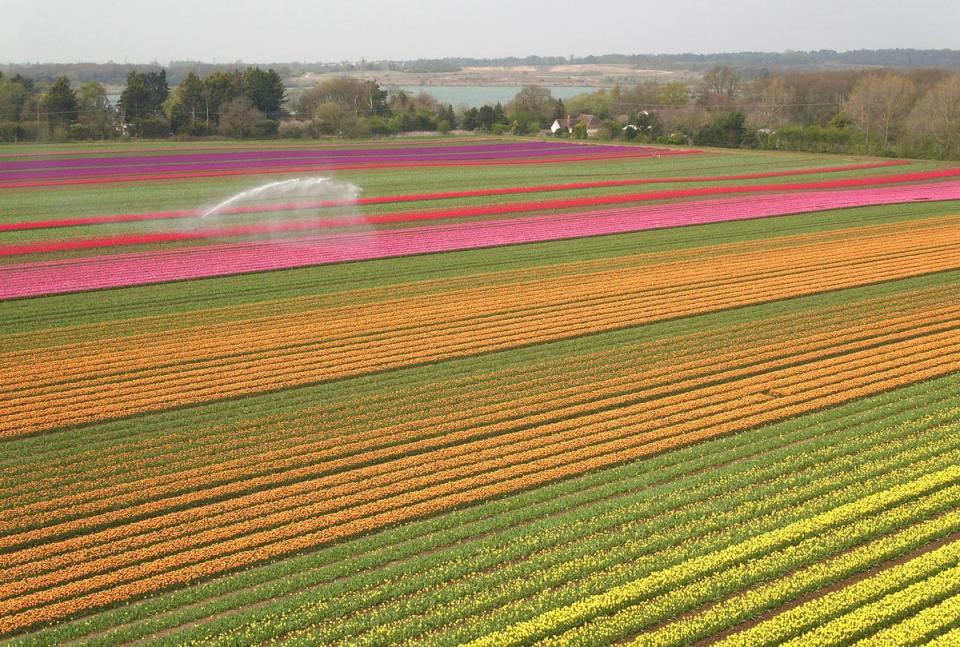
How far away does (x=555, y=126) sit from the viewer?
110m

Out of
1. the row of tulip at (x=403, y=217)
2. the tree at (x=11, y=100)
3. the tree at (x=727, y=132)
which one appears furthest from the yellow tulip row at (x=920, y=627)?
the tree at (x=11, y=100)

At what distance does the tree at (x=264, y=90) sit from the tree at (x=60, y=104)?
66.1 ft

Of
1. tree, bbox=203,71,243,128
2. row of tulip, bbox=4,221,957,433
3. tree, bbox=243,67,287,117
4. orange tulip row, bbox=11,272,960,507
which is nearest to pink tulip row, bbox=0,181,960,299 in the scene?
row of tulip, bbox=4,221,957,433

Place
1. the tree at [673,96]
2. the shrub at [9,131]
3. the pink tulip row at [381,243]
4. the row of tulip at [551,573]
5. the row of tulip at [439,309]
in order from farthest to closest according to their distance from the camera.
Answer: the tree at [673,96] < the shrub at [9,131] < the pink tulip row at [381,243] < the row of tulip at [439,309] < the row of tulip at [551,573]

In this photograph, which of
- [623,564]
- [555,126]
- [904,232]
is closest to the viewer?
[623,564]

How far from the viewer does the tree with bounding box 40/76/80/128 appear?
85688 millimetres

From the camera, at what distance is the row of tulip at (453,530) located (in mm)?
11102

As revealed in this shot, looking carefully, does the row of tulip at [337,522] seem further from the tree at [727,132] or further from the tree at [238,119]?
the tree at [238,119]

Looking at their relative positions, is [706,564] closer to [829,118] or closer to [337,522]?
[337,522]

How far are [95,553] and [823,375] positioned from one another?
14808 mm

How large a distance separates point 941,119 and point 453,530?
73289 mm

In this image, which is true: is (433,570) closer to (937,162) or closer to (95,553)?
(95,553)

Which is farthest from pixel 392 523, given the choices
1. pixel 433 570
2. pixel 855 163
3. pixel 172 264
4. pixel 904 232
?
pixel 855 163

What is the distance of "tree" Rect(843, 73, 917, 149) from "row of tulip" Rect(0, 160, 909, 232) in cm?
1215
